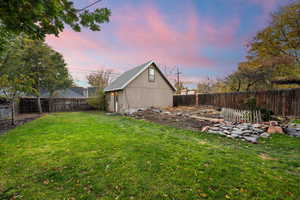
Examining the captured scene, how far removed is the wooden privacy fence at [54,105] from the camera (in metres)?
15.8

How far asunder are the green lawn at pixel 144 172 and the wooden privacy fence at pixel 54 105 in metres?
14.6

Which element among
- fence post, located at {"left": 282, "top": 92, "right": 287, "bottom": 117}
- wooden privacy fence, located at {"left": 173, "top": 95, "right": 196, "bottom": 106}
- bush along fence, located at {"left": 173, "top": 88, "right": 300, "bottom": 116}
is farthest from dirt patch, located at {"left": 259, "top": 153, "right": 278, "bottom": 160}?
wooden privacy fence, located at {"left": 173, "top": 95, "right": 196, "bottom": 106}

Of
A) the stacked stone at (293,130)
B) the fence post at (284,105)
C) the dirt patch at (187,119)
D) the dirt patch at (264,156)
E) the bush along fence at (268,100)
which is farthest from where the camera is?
the fence post at (284,105)

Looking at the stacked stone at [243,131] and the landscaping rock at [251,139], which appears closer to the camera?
the landscaping rock at [251,139]

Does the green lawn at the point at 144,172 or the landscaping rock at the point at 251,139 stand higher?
the green lawn at the point at 144,172

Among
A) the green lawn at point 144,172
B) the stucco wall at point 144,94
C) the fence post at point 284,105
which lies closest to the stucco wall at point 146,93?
the stucco wall at point 144,94

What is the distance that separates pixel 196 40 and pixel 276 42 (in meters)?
10.0

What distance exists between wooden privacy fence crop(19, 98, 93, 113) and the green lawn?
1464 centimetres

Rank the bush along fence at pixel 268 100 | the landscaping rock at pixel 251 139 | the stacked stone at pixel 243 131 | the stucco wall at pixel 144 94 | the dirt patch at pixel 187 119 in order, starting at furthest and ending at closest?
the stucco wall at pixel 144 94
the bush along fence at pixel 268 100
the dirt patch at pixel 187 119
the stacked stone at pixel 243 131
the landscaping rock at pixel 251 139

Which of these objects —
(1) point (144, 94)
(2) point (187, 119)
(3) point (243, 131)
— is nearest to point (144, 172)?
(3) point (243, 131)

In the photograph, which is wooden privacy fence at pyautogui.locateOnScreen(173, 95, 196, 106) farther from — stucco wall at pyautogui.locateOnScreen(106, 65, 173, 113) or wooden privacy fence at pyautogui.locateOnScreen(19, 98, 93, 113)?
wooden privacy fence at pyautogui.locateOnScreen(19, 98, 93, 113)

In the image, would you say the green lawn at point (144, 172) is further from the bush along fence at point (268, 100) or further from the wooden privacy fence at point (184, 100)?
the wooden privacy fence at point (184, 100)

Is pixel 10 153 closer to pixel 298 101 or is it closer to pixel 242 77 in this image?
pixel 298 101

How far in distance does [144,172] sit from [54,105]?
727 inches
